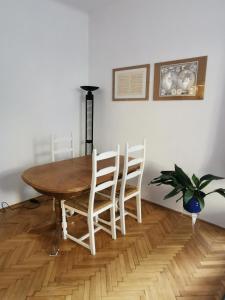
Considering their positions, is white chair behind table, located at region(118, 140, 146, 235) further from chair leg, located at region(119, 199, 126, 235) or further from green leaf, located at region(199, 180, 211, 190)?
green leaf, located at region(199, 180, 211, 190)

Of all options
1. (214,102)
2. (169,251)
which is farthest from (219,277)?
(214,102)

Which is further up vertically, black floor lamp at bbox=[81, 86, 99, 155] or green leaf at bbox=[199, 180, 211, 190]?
black floor lamp at bbox=[81, 86, 99, 155]

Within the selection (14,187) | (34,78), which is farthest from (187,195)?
(34,78)

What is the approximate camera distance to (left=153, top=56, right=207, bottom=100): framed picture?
2.41 metres

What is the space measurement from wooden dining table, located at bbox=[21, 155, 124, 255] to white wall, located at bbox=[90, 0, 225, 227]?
832mm

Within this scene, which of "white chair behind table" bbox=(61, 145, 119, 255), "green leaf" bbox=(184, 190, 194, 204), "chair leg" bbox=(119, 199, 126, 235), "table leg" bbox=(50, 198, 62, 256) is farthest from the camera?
"chair leg" bbox=(119, 199, 126, 235)

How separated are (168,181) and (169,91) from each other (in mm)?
1120

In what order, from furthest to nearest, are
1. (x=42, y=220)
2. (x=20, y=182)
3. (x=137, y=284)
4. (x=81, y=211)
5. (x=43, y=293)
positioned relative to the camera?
(x=20, y=182), (x=42, y=220), (x=81, y=211), (x=137, y=284), (x=43, y=293)

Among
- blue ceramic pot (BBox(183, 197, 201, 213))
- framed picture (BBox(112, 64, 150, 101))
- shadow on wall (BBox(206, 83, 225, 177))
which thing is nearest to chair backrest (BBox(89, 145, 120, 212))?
blue ceramic pot (BBox(183, 197, 201, 213))

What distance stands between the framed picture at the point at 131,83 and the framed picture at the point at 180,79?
6.5 inches

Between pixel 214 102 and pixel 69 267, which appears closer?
pixel 69 267

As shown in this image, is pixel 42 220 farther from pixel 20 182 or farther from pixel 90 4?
pixel 90 4

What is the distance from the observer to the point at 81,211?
2002mm

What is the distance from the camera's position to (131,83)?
3.05 meters
